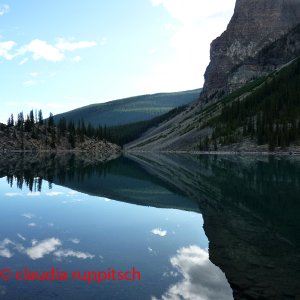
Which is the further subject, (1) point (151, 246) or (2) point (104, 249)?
(1) point (151, 246)

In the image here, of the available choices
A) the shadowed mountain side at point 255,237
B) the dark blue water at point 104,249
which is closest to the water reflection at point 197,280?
the dark blue water at point 104,249

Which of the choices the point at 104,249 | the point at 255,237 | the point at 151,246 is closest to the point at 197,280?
the point at 151,246

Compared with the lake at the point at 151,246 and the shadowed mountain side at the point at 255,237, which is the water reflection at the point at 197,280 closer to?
the lake at the point at 151,246

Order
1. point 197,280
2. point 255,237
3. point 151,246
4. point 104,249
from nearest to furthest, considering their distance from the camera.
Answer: point 197,280 < point 104,249 < point 151,246 < point 255,237

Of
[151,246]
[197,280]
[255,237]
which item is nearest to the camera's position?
[197,280]

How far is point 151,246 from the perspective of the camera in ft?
75.1

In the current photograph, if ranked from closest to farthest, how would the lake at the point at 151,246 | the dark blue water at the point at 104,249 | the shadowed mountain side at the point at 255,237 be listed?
1. the dark blue water at the point at 104,249
2. the lake at the point at 151,246
3. the shadowed mountain side at the point at 255,237

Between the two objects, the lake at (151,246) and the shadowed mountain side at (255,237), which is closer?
the lake at (151,246)

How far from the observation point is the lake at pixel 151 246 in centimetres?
1562

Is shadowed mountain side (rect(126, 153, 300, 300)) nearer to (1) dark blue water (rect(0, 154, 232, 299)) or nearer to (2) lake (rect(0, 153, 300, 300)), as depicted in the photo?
(2) lake (rect(0, 153, 300, 300))

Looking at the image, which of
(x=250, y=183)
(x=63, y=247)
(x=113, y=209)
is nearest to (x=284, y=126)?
(x=250, y=183)

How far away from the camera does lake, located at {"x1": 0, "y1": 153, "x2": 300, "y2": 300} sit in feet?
51.3

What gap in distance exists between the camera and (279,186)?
5166cm

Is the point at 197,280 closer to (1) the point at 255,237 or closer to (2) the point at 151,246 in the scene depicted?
(2) the point at 151,246
